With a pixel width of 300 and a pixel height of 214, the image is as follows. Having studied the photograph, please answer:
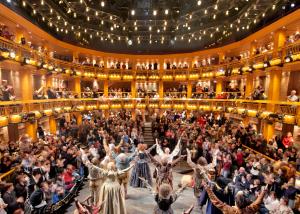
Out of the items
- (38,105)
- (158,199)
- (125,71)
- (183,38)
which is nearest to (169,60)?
(183,38)

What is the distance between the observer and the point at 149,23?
987 inches

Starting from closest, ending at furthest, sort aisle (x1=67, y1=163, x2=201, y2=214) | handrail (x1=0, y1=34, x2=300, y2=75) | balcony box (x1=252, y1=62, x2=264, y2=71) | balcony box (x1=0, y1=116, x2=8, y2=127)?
aisle (x1=67, y1=163, x2=201, y2=214)
balcony box (x1=0, y1=116, x2=8, y2=127)
handrail (x1=0, y1=34, x2=300, y2=75)
balcony box (x1=252, y1=62, x2=264, y2=71)

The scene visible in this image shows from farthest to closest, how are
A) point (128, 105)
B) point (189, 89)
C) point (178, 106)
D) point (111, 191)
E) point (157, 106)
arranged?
point (189, 89) → point (128, 105) → point (157, 106) → point (178, 106) → point (111, 191)

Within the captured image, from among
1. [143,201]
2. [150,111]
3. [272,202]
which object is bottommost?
[143,201]

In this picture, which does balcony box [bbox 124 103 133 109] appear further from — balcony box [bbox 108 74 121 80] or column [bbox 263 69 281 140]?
column [bbox 263 69 281 140]

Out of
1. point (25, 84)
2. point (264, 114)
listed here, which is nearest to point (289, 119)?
point (264, 114)

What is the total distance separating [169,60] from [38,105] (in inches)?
638

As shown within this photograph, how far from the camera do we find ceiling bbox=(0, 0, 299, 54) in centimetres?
1870

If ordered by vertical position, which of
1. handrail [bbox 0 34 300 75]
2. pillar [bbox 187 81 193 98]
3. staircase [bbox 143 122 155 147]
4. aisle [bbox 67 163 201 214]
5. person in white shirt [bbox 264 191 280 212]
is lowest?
aisle [bbox 67 163 201 214]

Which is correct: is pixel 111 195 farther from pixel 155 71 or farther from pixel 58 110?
pixel 155 71

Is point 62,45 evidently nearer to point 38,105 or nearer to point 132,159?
point 38,105

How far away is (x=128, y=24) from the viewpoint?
25250mm

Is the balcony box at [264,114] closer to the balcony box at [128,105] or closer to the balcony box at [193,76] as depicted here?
the balcony box at [193,76]

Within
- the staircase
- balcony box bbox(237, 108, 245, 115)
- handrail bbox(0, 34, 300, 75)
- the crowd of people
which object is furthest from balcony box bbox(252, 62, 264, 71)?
the staircase
